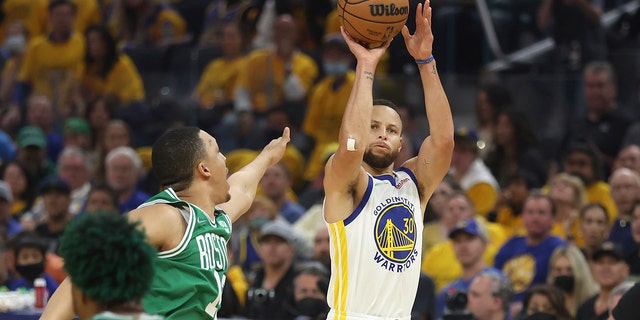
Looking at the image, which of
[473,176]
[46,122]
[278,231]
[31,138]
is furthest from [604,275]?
[46,122]

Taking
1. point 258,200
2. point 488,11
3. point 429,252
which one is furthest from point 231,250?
point 488,11

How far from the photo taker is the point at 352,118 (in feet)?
21.1

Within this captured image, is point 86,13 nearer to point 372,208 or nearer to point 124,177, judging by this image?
point 124,177

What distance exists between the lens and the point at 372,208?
664 cm

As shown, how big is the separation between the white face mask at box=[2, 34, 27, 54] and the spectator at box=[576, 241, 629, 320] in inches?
349

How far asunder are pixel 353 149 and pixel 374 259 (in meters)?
0.64

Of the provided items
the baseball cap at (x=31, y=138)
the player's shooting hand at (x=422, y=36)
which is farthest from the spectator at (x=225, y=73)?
the player's shooting hand at (x=422, y=36)

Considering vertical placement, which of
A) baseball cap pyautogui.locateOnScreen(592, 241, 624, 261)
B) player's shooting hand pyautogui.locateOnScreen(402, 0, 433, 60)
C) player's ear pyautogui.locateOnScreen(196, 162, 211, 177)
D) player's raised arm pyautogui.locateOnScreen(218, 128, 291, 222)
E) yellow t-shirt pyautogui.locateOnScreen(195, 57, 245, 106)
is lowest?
baseball cap pyautogui.locateOnScreen(592, 241, 624, 261)

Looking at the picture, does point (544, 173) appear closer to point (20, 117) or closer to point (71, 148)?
point (71, 148)

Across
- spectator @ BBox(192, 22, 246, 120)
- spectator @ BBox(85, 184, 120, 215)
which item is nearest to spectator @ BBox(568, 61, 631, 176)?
spectator @ BBox(192, 22, 246, 120)

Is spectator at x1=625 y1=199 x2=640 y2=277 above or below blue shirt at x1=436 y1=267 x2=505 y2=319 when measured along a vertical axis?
above

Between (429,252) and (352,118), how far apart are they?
4.78 m

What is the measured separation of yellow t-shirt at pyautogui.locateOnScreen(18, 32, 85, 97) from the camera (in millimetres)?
15117

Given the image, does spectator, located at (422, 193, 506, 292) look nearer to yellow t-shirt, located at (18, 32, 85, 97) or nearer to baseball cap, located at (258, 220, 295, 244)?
baseball cap, located at (258, 220, 295, 244)
